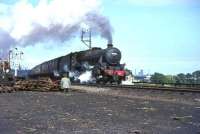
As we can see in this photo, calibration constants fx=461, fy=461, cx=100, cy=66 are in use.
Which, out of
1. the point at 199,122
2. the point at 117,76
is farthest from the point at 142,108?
the point at 117,76

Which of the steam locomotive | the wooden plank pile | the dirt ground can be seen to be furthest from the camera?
the steam locomotive

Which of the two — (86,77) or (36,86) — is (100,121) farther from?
(86,77)

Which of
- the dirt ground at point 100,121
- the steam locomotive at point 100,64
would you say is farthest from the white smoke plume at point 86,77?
the dirt ground at point 100,121

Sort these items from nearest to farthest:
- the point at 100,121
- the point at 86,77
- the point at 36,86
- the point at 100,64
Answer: the point at 100,121 < the point at 36,86 < the point at 100,64 < the point at 86,77

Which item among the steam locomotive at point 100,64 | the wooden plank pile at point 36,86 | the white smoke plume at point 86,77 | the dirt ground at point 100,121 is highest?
the steam locomotive at point 100,64

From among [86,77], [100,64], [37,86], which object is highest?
[100,64]

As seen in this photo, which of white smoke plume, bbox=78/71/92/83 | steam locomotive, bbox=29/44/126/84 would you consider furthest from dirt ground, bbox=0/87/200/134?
white smoke plume, bbox=78/71/92/83

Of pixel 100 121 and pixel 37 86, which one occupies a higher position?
pixel 37 86

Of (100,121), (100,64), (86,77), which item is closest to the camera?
(100,121)

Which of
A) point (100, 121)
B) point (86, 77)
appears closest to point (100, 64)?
point (86, 77)

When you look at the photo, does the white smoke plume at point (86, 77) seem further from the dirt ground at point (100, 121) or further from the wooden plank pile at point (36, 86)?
the dirt ground at point (100, 121)

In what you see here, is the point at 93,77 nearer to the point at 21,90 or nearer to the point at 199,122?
the point at 21,90

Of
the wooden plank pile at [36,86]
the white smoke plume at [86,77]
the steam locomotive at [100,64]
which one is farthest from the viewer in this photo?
the white smoke plume at [86,77]

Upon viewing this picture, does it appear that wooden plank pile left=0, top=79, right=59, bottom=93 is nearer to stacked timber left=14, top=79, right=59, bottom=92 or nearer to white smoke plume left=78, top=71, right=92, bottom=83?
stacked timber left=14, top=79, right=59, bottom=92
